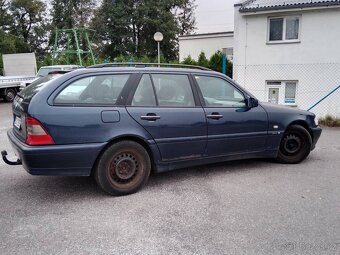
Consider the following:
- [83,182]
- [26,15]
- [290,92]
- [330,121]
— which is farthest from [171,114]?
[26,15]

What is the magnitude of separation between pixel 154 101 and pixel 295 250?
2474mm

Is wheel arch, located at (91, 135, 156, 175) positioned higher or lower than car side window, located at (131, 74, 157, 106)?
lower

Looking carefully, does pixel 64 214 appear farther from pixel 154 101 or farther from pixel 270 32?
pixel 270 32

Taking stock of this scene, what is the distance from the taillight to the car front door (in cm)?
220

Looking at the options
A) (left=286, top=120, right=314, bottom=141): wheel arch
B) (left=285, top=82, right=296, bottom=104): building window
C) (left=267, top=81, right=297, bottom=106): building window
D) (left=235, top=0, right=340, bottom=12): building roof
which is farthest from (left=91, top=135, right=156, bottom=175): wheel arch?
(left=235, top=0, right=340, bottom=12): building roof

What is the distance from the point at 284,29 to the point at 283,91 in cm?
213

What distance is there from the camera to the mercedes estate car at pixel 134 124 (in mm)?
3863

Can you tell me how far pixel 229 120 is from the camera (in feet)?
16.1

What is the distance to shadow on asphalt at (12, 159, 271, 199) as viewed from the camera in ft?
14.3

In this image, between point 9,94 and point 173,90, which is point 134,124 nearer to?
point 173,90

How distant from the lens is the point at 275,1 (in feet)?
37.8

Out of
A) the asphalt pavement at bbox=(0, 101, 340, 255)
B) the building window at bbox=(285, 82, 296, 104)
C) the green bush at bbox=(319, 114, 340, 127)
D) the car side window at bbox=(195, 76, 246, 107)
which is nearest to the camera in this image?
the asphalt pavement at bbox=(0, 101, 340, 255)

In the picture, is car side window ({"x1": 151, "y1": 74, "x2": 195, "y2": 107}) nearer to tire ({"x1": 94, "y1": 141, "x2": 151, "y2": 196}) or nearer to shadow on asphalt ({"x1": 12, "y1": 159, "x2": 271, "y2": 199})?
tire ({"x1": 94, "y1": 141, "x2": 151, "y2": 196})

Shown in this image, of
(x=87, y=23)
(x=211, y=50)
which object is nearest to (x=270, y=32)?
(x=211, y=50)
